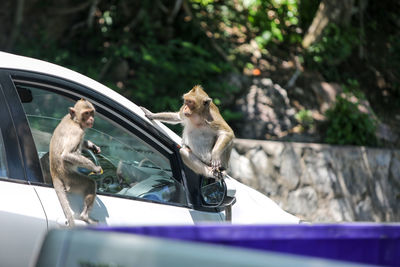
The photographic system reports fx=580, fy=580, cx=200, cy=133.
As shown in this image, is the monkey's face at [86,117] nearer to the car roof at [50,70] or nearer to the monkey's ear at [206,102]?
the car roof at [50,70]

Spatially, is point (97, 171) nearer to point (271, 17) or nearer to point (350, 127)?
point (350, 127)

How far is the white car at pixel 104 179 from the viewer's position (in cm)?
288

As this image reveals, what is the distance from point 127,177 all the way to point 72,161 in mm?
391

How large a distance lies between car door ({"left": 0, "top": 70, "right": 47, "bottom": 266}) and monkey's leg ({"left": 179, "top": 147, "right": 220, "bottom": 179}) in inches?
34.9

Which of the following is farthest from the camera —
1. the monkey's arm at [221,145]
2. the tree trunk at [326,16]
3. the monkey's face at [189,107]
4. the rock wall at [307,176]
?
the tree trunk at [326,16]

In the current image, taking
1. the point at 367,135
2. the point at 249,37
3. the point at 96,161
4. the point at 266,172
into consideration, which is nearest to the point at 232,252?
the point at 96,161

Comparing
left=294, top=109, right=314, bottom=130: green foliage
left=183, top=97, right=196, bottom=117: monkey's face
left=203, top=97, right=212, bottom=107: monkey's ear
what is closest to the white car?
left=183, top=97, right=196, bottom=117: monkey's face

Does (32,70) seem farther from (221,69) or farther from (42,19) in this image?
(42,19)

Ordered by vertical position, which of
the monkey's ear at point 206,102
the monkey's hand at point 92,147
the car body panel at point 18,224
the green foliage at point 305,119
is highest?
the green foliage at point 305,119

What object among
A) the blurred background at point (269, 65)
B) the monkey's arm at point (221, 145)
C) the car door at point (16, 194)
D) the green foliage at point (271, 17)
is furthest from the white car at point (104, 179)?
the green foliage at point (271, 17)

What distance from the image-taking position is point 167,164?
3.51 m

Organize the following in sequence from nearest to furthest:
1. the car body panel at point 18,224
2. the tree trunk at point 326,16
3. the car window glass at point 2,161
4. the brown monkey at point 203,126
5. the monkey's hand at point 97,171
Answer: the car body panel at point 18,224 < the car window glass at point 2,161 < the monkey's hand at point 97,171 < the brown monkey at point 203,126 < the tree trunk at point 326,16

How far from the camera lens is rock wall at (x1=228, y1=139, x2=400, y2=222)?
7.39 m

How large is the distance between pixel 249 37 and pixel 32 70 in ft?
25.2
